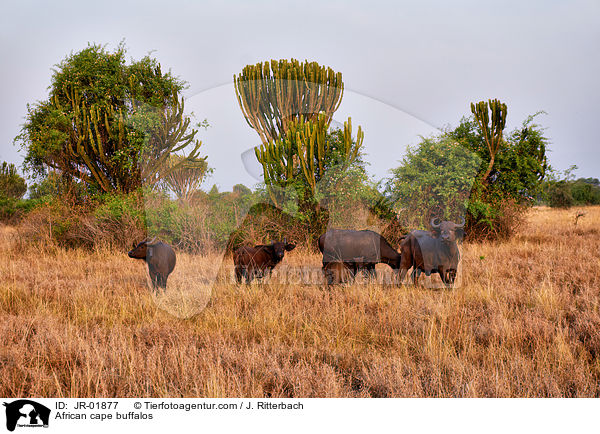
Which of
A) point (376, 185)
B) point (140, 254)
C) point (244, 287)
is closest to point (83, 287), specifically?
point (140, 254)

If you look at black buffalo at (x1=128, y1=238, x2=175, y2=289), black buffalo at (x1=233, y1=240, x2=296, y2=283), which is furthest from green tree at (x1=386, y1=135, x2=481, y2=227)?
black buffalo at (x1=128, y1=238, x2=175, y2=289)

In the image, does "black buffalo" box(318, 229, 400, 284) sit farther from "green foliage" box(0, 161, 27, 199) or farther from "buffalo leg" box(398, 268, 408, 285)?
"green foliage" box(0, 161, 27, 199)

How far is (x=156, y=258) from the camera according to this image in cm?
491

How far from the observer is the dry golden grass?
2.52 metres

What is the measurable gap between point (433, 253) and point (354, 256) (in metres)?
1.25

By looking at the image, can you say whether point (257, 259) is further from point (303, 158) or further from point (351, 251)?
point (303, 158)

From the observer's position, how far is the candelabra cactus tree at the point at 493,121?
38.2 feet

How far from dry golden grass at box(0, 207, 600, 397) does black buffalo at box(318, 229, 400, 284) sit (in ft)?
1.17

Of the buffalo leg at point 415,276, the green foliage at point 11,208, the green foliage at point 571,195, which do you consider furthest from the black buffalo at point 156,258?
the green foliage at point 571,195

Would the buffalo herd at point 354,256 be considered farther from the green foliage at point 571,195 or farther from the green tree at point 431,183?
the green foliage at point 571,195

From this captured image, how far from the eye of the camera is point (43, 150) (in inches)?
417
